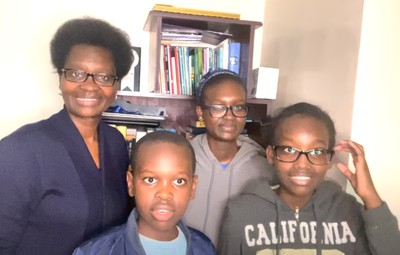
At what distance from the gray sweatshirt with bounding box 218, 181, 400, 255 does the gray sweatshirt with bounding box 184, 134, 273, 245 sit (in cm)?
19

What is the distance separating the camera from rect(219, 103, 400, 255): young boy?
52.4 inches

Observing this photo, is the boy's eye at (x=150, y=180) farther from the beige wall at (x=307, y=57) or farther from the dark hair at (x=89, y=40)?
the beige wall at (x=307, y=57)

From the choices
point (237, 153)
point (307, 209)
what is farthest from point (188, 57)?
point (307, 209)

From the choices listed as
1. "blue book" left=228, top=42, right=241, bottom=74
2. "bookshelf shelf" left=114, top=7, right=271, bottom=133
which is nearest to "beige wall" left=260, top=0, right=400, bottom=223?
"bookshelf shelf" left=114, top=7, right=271, bottom=133

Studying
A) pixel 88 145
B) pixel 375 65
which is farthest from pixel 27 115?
pixel 375 65

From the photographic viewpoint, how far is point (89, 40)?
58.0 inches

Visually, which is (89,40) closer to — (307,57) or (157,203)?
(157,203)

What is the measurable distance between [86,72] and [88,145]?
0.95ft

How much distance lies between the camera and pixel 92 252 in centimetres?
115

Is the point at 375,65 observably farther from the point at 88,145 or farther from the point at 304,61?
the point at 88,145

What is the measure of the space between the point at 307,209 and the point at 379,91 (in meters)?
0.55

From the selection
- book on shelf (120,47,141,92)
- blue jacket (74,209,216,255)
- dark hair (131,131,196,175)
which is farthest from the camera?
book on shelf (120,47,141,92)

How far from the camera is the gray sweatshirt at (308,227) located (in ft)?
4.32

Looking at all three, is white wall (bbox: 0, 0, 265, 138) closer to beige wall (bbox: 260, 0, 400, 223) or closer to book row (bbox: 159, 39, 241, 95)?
book row (bbox: 159, 39, 241, 95)
